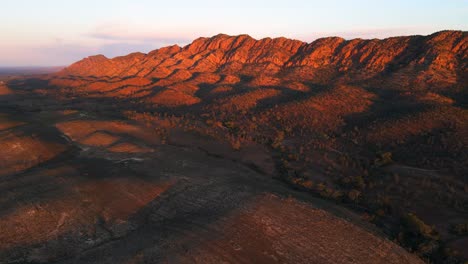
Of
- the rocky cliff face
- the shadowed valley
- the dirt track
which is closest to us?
the dirt track

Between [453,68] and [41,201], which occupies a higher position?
[453,68]

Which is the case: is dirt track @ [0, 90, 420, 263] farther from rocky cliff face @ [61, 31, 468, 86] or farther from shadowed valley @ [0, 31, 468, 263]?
rocky cliff face @ [61, 31, 468, 86]

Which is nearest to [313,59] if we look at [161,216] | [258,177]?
[258,177]

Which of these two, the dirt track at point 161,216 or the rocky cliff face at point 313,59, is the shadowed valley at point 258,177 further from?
the rocky cliff face at point 313,59

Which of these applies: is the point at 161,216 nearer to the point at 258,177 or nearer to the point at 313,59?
the point at 258,177

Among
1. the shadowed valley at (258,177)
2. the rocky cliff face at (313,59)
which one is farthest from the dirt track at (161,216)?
the rocky cliff face at (313,59)

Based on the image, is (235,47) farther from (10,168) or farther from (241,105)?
(10,168)

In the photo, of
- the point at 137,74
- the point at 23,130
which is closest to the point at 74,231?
the point at 23,130

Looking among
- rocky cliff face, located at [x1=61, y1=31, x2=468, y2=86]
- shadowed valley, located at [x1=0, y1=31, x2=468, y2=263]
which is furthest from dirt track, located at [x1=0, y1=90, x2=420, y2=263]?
rocky cliff face, located at [x1=61, y1=31, x2=468, y2=86]
